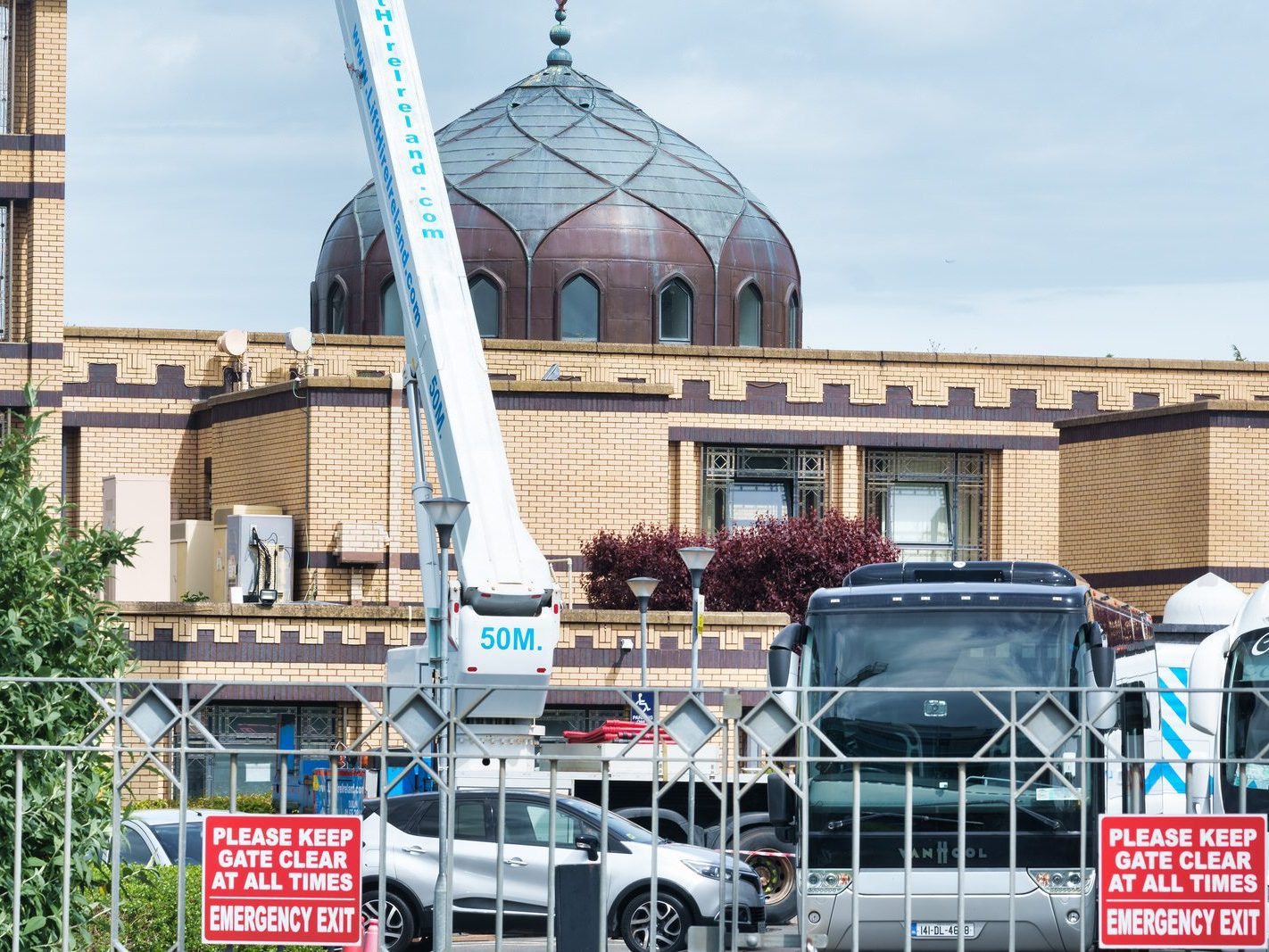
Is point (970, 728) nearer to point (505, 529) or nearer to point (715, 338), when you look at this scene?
point (505, 529)

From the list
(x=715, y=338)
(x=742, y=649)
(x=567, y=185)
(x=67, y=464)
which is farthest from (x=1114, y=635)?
(x=67, y=464)

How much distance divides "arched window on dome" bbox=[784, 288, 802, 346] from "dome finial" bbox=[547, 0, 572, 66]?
8761mm

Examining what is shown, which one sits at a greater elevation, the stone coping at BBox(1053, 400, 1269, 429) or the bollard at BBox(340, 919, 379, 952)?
the stone coping at BBox(1053, 400, 1269, 429)

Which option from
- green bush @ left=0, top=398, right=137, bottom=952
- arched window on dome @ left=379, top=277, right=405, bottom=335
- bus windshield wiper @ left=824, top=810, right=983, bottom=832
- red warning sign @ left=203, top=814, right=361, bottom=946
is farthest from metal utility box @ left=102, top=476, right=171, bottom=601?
red warning sign @ left=203, top=814, right=361, bottom=946

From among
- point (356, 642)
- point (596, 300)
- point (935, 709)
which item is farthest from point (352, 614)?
point (935, 709)

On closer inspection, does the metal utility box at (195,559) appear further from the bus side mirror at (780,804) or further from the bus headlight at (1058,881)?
the bus headlight at (1058,881)

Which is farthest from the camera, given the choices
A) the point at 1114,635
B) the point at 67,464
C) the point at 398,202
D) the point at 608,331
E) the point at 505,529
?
the point at 608,331

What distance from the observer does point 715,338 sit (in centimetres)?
4553

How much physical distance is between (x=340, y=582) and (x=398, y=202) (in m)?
14.4

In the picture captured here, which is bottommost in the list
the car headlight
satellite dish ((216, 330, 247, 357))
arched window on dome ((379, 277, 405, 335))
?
the car headlight

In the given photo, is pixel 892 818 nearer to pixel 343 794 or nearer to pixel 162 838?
pixel 162 838

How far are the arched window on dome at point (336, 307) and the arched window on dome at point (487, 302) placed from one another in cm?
293

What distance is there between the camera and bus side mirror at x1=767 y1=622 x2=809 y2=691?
18.0m

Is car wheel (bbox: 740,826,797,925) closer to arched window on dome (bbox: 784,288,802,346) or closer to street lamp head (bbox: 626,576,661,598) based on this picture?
street lamp head (bbox: 626,576,661,598)
